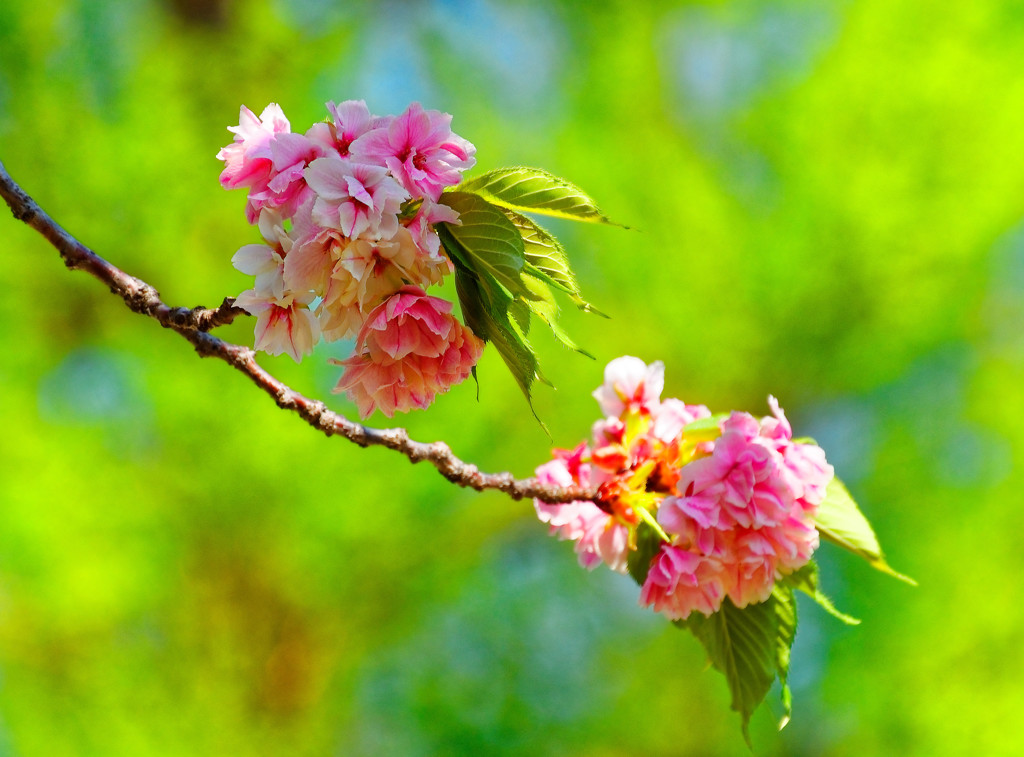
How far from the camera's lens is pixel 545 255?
1.24ft

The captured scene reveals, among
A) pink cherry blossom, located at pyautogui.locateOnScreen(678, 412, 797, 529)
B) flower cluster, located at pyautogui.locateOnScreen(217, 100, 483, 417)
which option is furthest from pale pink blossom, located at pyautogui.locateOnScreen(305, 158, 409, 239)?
pink cherry blossom, located at pyautogui.locateOnScreen(678, 412, 797, 529)

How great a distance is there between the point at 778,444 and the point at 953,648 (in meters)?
2.18

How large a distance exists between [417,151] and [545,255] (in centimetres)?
7

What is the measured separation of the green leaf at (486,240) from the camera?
1.10 ft

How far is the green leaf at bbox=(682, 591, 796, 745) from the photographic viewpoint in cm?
49

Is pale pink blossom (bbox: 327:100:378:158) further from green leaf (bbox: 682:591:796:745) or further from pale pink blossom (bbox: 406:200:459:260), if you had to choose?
green leaf (bbox: 682:591:796:745)

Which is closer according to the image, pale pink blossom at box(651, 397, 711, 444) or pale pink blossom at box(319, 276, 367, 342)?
pale pink blossom at box(319, 276, 367, 342)

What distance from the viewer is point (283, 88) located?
8.03 feet

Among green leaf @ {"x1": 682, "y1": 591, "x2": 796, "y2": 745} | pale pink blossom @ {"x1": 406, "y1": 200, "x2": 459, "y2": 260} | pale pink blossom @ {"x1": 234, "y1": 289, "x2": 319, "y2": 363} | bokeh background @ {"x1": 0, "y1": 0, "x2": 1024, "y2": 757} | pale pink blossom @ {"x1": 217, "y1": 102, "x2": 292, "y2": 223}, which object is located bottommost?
green leaf @ {"x1": 682, "y1": 591, "x2": 796, "y2": 745}

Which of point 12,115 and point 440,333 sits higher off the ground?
point 12,115

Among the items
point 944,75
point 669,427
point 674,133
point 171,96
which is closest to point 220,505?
point 171,96

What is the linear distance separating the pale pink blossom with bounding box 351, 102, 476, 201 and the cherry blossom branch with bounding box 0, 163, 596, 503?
9 centimetres

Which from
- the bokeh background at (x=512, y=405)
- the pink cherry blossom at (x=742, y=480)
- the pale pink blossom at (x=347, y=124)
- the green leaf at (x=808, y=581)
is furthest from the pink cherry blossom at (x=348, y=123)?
the bokeh background at (x=512, y=405)

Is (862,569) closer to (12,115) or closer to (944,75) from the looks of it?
(944,75)
